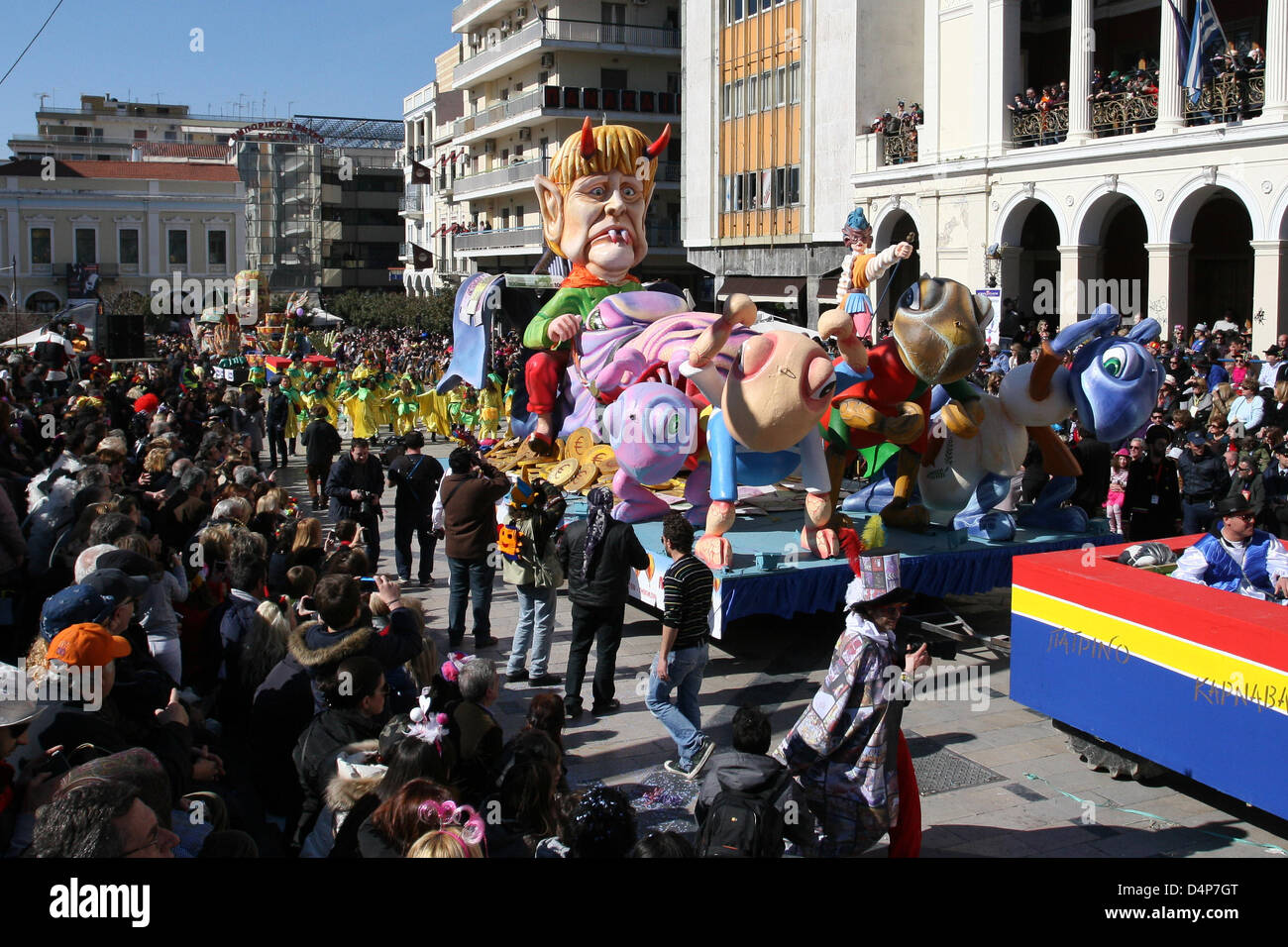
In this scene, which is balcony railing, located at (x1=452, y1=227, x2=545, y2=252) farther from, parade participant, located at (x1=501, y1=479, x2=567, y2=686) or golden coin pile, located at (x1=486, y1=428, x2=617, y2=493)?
parade participant, located at (x1=501, y1=479, x2=567, y2=686)

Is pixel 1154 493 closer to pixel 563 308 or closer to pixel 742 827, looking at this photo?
pixel 563 308

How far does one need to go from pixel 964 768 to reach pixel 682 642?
180 cm

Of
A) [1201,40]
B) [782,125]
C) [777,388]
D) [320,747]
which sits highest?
[782,125]

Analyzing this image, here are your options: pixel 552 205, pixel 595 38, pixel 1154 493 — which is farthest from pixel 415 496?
pixel 595 38

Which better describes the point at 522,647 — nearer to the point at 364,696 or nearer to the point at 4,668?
the point at 364,696

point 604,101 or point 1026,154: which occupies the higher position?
point 604,101

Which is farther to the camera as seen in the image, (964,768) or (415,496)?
(415,496)

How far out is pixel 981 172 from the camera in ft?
86.5

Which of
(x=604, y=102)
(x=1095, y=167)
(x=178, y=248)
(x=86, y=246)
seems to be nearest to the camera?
(x=1095, y=167)

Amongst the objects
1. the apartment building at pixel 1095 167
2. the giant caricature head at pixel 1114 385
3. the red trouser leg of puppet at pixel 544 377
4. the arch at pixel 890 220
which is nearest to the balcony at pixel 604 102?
the apartment building at pixel 1095 167

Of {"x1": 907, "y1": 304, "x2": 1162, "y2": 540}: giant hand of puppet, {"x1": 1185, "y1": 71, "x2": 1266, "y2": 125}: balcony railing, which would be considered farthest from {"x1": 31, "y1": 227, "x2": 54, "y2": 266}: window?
{"x1": 907, "y1": 304, "x2": 1162, "y2": 540}: giant hand of puppet

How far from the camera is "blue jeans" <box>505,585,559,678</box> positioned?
852 cm

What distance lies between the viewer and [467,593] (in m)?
9.49
